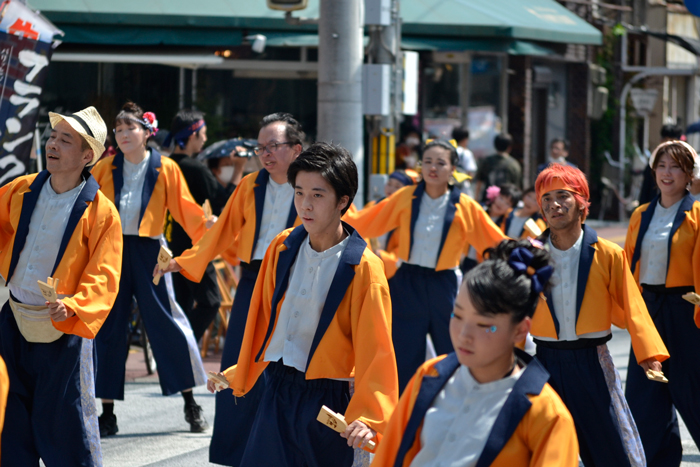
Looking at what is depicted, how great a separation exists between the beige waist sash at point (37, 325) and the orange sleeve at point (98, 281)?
0.29 feet

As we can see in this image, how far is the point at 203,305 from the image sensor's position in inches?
287

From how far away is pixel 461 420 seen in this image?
2885mm

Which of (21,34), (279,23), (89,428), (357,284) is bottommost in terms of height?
(89,428)

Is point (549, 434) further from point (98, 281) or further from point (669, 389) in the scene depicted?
point (669, 389)

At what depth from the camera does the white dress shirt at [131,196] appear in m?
6.30

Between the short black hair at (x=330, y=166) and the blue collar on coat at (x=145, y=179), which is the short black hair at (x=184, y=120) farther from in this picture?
the short black hair at (x=330, y=166)

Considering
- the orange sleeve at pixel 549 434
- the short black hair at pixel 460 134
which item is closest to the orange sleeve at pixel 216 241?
the orange sleeve at pixel 549 434

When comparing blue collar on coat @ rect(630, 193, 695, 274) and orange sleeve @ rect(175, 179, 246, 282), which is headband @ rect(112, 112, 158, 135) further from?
blue collar on coat @ rect(630, 193, 695, 274)

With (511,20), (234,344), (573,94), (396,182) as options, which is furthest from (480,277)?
(573,94)

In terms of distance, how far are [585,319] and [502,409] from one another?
187cm

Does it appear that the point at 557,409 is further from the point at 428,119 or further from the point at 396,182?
the point at 428,119

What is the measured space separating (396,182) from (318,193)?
5.65m

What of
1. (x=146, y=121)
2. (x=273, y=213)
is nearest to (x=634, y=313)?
(x=273, y=213)

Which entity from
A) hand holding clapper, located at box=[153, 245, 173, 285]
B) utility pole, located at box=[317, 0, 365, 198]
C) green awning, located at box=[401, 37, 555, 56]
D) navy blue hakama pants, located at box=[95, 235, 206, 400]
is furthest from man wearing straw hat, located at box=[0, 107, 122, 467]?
green awning, located at box=[401, 37, 555, 56]
